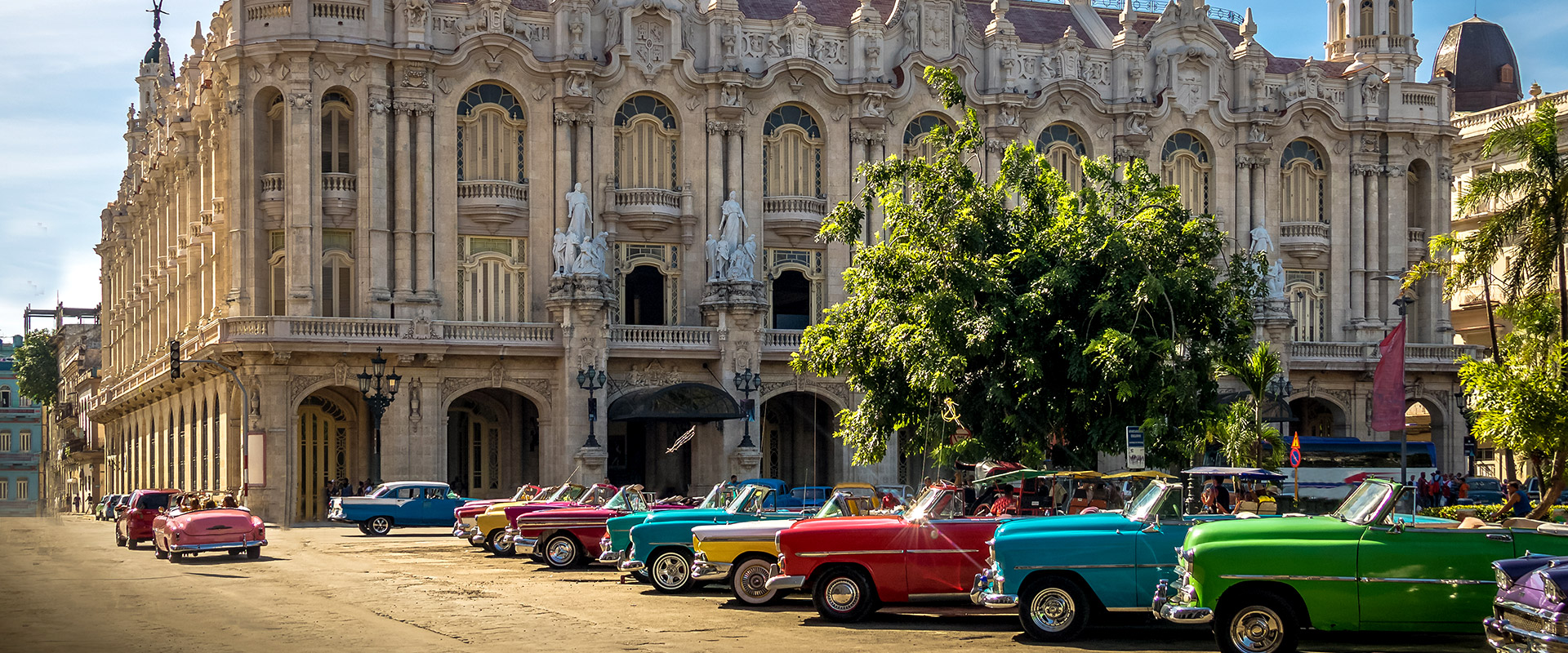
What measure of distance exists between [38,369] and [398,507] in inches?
2930

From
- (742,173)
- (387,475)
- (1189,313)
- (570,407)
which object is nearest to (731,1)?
(742,173)

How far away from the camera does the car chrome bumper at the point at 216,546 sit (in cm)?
3194

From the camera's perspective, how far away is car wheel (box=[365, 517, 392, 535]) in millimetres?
43094

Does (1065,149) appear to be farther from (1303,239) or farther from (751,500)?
(751,500)

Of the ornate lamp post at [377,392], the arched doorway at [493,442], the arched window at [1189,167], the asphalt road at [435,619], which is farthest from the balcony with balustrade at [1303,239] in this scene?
the asphalt road at [435,619]

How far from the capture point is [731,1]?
5700cm

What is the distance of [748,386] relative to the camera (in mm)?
53969

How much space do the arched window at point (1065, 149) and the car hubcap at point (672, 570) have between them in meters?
38.3

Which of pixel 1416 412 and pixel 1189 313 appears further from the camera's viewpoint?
pixel 1416 412

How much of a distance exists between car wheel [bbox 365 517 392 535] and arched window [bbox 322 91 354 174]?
14.5 metres

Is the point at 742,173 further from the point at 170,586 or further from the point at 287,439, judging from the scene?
the point at 170,586

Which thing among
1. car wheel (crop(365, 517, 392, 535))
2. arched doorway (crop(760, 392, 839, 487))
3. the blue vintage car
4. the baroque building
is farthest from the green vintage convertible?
arched doorway (crop(760, 392, 839, 487))

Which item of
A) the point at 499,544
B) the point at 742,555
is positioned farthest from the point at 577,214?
the point at 742,555

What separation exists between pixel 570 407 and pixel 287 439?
8.63 m
